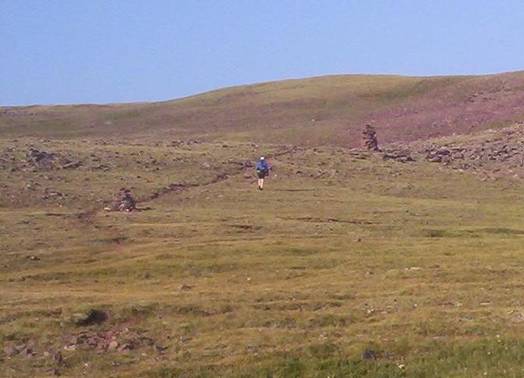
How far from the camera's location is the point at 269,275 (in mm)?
42125

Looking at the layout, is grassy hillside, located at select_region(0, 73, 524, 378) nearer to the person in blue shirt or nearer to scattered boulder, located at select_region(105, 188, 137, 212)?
the person in blue shirt

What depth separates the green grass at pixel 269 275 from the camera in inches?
1190

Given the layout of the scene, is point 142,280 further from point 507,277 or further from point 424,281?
point 507,277

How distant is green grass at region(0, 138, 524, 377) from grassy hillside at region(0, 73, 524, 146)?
47187 millimetres

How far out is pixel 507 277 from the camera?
38.8 m

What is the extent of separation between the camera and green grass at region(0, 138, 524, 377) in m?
30.2

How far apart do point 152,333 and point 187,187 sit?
131 ft

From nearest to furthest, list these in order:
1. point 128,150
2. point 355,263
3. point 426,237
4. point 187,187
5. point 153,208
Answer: point 355,263, point 426,237, point 153,208, point 187,187, point 128,150

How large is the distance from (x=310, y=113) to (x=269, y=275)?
105588 millimetres

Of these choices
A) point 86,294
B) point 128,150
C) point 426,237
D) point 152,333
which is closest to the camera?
point 152,333

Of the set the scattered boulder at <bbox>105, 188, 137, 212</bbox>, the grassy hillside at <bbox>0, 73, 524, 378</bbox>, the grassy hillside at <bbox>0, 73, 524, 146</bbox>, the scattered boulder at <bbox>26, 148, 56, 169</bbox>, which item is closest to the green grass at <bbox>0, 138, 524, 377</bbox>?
the grassy hillside at <bbox>0, 73, 524, 378</bbox>

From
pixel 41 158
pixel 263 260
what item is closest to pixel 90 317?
pixel 263 260

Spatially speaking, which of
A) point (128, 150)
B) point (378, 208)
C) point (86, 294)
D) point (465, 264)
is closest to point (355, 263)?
point (465, 264)

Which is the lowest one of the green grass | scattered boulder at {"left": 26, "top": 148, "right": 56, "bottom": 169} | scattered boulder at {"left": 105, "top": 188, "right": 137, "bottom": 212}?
the green grass
